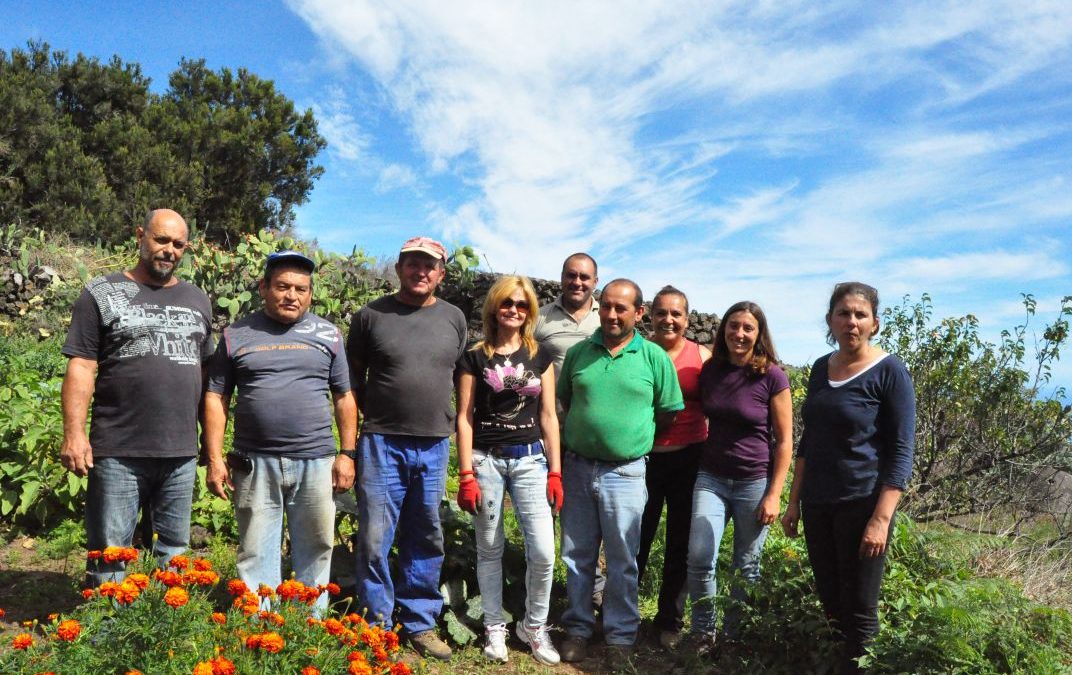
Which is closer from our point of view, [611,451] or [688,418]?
[611,451]

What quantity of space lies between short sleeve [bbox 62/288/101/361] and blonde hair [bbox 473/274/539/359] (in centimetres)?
163

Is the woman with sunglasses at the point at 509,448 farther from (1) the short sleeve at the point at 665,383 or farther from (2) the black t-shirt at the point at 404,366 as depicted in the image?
(1) the short sleeve at the point at 665,383

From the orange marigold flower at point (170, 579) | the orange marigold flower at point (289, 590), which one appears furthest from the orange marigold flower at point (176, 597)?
the orange marigold flower at point (289, 590)

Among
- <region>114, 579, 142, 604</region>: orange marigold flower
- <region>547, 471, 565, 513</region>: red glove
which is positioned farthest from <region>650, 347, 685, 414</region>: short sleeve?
<region>114, 579, 142, 604</region>: orange marigold flower

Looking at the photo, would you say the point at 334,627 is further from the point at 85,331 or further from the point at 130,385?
the point at 85,331

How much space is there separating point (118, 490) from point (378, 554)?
115 cm

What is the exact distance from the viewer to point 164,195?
17688 millimetres

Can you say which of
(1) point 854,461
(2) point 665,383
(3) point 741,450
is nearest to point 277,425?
(2) point 665,383

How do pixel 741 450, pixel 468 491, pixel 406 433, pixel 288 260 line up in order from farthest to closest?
pixel 741 450 → pixel 468 491 → pixel 406 433 → pixel 288 260

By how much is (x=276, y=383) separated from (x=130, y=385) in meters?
0.58

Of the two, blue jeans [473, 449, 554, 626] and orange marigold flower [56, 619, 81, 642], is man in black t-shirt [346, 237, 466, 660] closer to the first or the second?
blue jeans [473, 449, 554, 626]

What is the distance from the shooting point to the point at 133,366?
10.7 feet

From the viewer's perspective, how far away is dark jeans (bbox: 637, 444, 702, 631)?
4125mm

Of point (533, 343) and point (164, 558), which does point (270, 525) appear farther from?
point (533, 343)
